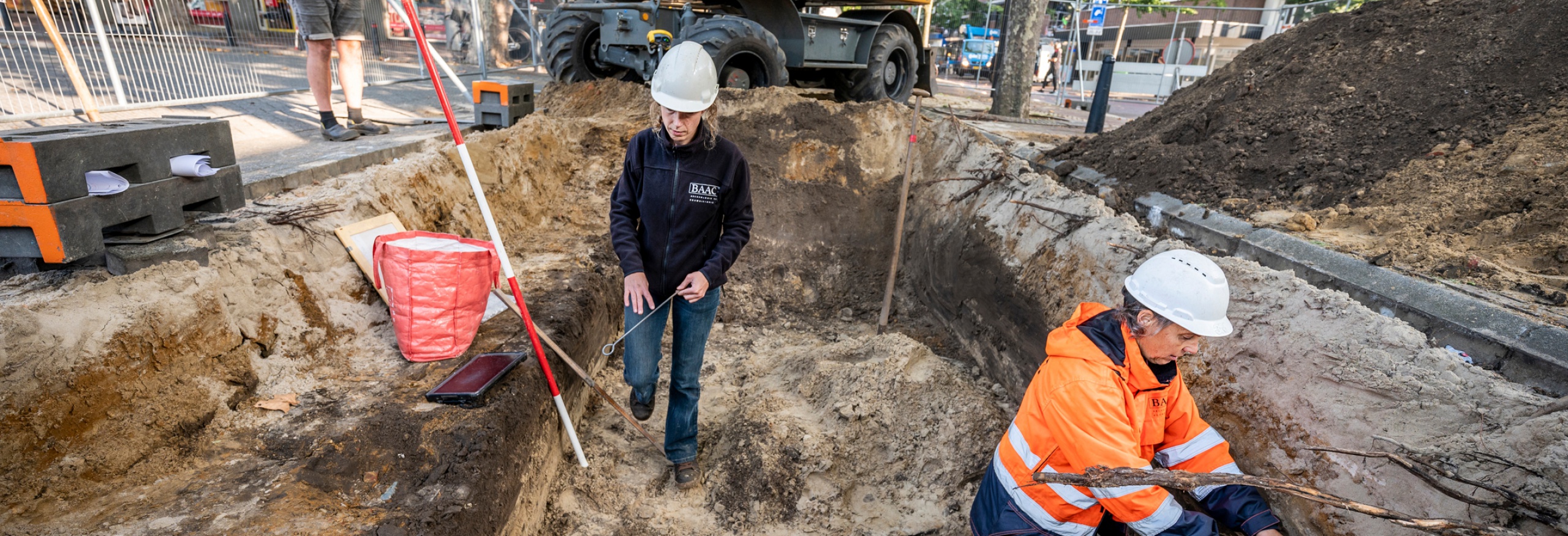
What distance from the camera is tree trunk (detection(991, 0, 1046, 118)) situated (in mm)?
10992

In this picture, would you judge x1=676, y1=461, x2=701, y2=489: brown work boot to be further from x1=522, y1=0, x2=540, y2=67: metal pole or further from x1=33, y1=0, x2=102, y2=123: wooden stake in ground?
x1=522, y1=0, x2=540, y2=67: metal pole

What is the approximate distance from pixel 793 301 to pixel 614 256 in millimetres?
1524

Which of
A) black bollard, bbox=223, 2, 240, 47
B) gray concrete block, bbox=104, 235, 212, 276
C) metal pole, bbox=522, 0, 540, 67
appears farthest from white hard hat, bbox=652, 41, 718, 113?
metal pole, bbox=522, 0, 540, 67

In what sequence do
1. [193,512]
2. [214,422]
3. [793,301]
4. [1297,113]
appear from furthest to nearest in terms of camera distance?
[793,301] < [1297,113] < [214,422] < [193,512]

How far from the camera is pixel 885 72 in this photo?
32.6 feet

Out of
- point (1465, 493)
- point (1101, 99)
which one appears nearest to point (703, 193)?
point (1465, 493)

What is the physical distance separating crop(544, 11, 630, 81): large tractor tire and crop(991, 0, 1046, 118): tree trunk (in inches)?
247

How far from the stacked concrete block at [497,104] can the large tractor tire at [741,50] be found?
171 centimetres

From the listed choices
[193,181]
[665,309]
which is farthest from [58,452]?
[665,309]

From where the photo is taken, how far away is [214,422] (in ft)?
8.55

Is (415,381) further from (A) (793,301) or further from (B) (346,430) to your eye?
(A) (793,301)

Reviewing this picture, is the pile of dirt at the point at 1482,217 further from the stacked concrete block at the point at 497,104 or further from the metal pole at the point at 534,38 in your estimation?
the metal pole at the point at 534,38

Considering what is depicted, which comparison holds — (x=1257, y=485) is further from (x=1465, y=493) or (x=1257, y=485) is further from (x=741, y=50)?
(x=741, y=50)

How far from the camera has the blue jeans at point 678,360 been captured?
3.03 metres
